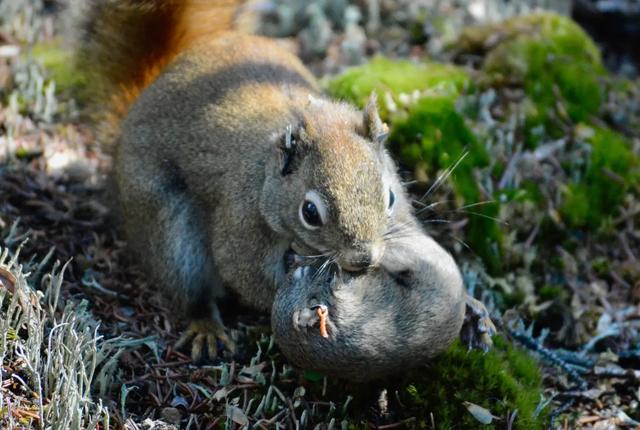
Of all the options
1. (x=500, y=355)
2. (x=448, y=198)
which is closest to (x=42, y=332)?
(x=500, y=355)

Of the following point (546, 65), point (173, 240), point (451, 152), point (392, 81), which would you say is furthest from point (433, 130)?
point (173, 240)

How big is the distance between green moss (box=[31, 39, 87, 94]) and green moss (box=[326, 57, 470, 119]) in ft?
5.67

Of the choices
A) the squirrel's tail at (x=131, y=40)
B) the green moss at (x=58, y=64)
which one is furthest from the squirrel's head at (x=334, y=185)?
the green moss at (x=58, y=64)

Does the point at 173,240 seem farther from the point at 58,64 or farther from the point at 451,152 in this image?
the point at 58,64

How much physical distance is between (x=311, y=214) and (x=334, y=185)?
17cm

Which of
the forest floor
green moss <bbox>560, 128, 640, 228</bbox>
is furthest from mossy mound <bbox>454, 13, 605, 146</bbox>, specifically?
green moss <bbox>560, 128, 640, 228</bbox>

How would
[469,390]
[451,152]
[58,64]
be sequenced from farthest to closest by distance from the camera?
[58,64] < [451,152] < [469,390]

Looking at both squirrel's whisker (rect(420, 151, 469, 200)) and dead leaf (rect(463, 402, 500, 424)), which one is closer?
dead leaf (rect(463, 402, 500, 424))

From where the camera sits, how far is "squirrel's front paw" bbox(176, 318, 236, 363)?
404cm

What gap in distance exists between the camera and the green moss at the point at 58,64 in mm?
5567

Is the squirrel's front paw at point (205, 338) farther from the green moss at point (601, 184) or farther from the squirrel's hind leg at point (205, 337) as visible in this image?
the green moss at point (601, 184)

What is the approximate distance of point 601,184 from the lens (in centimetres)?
516

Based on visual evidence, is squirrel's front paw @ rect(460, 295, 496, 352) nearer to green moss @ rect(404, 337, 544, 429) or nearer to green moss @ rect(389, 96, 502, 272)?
green moss @ rect(404, 337, 544, 429)

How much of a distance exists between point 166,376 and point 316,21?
4.10m
